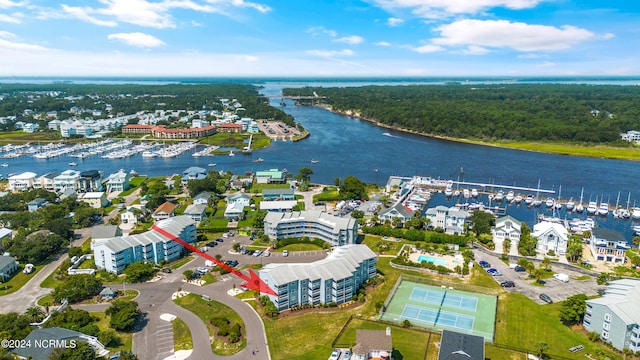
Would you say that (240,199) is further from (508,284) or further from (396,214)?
(508,284)

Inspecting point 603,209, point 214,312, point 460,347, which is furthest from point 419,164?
point 460,347

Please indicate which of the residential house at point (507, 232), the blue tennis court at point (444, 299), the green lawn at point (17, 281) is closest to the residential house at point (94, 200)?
the green lawn at point (17, 281)

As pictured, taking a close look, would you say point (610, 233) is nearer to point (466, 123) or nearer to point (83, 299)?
point (83, 299)

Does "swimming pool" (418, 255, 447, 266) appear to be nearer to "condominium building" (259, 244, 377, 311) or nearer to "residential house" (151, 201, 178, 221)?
"condominium building" (259, 244, 377, 311)

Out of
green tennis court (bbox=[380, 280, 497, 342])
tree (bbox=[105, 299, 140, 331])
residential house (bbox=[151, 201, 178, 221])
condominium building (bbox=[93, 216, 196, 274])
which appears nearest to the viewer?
tree (bbox=[105, 299, 140, 331])

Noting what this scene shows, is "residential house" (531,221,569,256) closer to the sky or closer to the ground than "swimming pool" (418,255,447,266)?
closer to the sky

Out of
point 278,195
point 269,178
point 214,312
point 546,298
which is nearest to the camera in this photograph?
point 214,312

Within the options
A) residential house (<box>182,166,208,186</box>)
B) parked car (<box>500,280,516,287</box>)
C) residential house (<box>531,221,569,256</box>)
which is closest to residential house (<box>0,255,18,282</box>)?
residential house (<box>182,166,208,186</box>)
